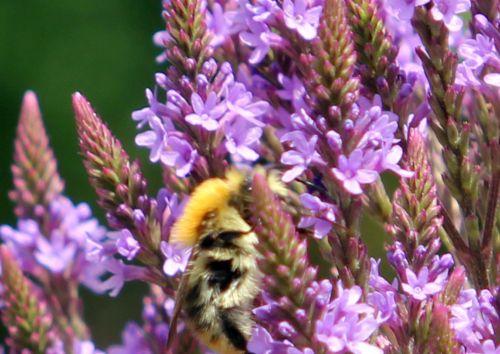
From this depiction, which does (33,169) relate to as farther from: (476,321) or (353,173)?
(476,321)

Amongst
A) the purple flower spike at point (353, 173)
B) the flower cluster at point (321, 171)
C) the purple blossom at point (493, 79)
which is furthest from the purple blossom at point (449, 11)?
the purple flower spike at point (353, 173)

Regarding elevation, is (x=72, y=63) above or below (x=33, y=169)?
below

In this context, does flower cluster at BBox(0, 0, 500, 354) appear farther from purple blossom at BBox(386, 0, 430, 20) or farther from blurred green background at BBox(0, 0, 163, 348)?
blurred green background at BBox(0, 0, 163, 348)

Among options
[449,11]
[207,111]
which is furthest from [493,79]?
[207,111]

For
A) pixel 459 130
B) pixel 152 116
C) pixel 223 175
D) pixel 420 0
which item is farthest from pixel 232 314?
pixel 420 0

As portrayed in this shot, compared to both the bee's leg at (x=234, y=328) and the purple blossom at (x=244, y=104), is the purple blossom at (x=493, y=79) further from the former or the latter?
the bee's leg at (x=234, y=328)

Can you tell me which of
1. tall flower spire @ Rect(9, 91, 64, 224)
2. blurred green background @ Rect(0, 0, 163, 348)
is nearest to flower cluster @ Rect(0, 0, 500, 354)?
tall flower spire @ Rect(9, 91, 64, 224)
